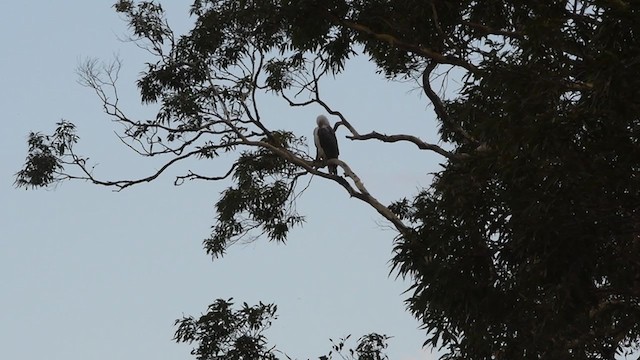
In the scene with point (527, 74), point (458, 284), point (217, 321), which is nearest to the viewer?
point (527, 74)

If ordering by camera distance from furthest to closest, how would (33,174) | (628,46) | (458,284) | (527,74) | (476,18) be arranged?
(33,174) < (476,18) < (458,284) < (527,74) < (628,46)

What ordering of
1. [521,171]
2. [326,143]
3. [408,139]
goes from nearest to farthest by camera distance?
[521,171], [408,139], [326,143]

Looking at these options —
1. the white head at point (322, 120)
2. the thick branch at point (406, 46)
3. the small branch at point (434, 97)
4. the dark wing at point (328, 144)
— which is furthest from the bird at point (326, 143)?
the thick branch at point (406, 46)

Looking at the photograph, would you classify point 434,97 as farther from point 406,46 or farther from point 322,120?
point 322,120

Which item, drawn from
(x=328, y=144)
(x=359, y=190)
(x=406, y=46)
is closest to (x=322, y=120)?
(x=328, y=144)

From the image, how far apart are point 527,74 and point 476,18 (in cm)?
292

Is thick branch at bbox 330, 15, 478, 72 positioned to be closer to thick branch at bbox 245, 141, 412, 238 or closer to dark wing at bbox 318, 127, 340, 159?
thick branch at bbox 245, 141, 412, 238

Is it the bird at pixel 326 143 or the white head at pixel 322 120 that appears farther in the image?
the white head at pixel 322 120

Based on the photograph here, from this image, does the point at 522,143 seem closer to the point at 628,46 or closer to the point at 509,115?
the point at 509,115

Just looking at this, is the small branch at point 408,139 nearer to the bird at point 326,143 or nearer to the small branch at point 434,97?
the small branch at point 434,97

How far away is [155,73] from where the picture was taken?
1458 centimetres

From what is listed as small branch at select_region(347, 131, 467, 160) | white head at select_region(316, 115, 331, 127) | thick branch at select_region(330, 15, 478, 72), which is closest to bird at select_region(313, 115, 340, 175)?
white head at select_region(316, 115, 331, 127)

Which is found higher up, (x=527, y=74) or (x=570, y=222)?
(x=527, y=74)

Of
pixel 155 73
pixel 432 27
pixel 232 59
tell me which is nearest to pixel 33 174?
pixel 155 73
